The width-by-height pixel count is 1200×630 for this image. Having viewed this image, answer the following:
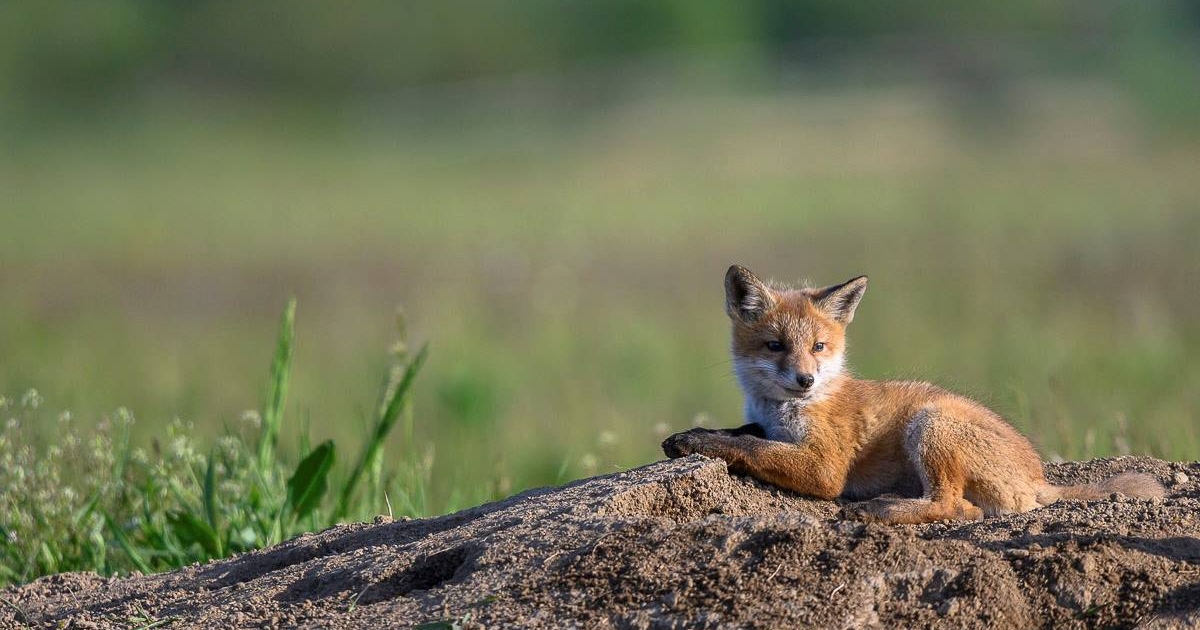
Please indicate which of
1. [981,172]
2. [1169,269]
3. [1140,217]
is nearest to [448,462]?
[1169,269]

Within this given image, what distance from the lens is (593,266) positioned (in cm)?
2006

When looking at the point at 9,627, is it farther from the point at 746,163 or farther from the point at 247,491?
the point at 746,163

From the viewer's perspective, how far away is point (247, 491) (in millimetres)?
7117

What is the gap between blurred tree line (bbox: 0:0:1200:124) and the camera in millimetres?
44062

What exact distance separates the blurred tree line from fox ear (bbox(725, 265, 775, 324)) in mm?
36537

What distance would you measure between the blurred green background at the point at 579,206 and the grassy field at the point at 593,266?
0.09 m

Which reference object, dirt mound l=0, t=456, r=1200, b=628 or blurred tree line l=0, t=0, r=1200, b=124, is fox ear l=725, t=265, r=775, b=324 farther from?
blurred tree line l=0, t=0, r=1200, b=124

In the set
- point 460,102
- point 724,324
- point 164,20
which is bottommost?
point 724,324

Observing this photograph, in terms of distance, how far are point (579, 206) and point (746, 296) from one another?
A: 19.0 meters

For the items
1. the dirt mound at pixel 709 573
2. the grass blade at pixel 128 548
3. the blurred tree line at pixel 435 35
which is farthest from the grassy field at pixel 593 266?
the blurred tree line at pixel 435 35

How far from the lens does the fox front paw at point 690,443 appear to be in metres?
5.67

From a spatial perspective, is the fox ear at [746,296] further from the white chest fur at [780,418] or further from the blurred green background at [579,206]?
the blurred green background at [579,206]

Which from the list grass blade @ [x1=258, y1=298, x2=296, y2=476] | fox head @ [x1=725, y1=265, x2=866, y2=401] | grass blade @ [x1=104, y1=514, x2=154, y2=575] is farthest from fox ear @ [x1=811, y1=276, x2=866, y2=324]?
grass blade @ [x1=104, y1=514, x2=154, y2=575]

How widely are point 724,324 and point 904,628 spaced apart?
37.7 ft
